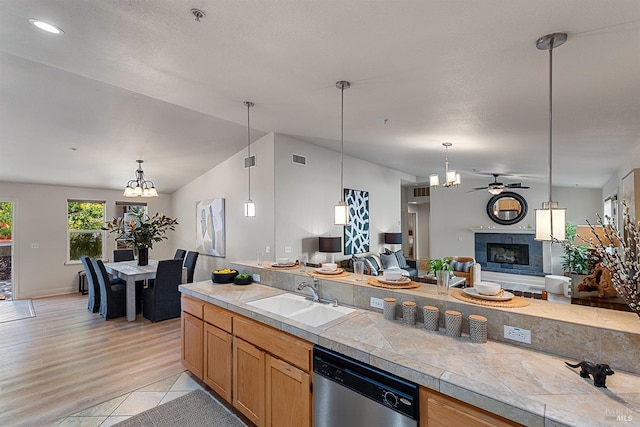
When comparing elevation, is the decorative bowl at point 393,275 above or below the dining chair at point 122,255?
above

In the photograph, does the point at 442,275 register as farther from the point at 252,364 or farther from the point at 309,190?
the point at 309,190

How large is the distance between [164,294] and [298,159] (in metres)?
3.13

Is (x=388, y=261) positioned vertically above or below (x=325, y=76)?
below

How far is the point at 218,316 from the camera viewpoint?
2.65 m

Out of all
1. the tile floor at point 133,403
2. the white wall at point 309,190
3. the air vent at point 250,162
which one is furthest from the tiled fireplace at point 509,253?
the tile floor at point 133,403

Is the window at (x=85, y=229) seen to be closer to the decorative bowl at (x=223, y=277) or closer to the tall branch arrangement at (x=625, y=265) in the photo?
the decorative bowl at (x=223, y=277)

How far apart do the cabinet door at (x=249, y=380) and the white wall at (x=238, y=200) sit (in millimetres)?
2531

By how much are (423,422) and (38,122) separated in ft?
17.2

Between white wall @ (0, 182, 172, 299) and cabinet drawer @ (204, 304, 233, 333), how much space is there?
19.8 ft

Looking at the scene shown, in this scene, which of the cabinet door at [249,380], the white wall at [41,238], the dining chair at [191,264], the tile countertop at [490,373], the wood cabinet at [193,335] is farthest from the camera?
the white wall at [41,238]

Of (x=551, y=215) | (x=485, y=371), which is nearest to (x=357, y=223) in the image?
(x=551, y=215)

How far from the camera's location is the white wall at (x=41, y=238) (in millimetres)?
6176

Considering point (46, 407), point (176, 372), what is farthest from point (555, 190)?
point (46, 407)

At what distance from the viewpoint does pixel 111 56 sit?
2.52 metres
